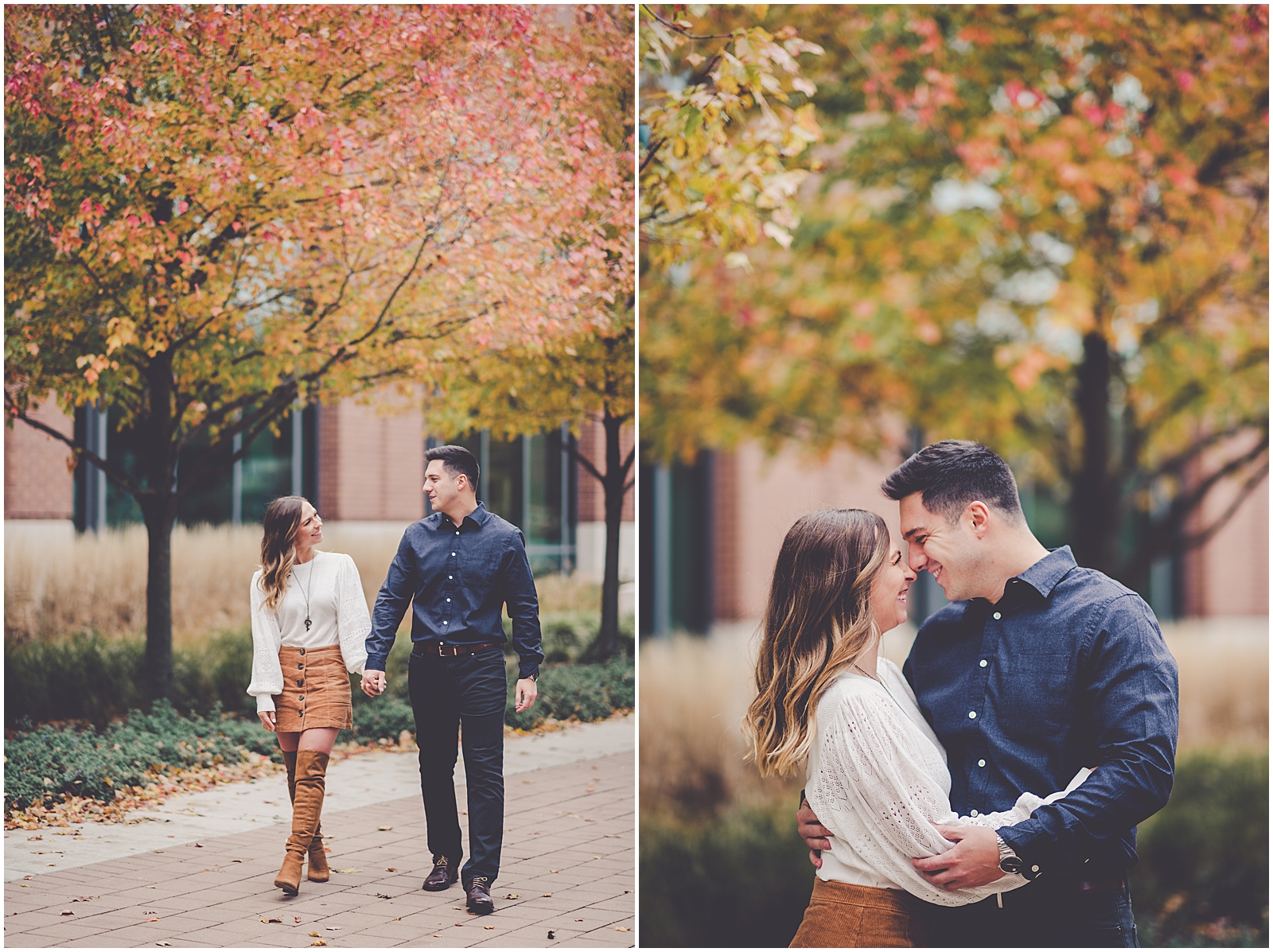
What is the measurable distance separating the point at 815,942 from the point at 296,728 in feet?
7.75

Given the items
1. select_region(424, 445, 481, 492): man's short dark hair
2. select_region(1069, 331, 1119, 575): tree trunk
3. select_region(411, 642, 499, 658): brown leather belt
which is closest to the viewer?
select_region(411, 642, 499, 658): brown leather belt

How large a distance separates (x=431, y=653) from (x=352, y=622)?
1.07ft

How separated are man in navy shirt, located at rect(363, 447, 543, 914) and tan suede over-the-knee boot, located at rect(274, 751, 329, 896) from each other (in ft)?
1.29

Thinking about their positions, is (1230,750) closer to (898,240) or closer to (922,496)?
(898,240)

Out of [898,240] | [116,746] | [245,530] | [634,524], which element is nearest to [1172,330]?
[898,240]

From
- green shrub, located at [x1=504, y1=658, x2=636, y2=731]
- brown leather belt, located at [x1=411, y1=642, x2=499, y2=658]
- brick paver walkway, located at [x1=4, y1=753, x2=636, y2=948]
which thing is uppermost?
brown leather belt, located at [x1=411, y1=642, x2=499, y2=658]

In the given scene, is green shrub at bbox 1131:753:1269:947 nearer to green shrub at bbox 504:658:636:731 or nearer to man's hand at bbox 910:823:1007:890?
green shrub at bbox 504:658:636:731

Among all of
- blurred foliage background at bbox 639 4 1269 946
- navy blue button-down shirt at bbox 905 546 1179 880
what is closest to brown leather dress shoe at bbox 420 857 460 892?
blurred foliage background at bbox 639 4 1269 946

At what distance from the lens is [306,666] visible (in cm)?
434

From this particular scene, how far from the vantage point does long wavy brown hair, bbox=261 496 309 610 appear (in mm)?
4402

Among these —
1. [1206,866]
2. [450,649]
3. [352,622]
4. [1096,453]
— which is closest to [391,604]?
[352,622]

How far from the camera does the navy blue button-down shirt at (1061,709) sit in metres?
2.45

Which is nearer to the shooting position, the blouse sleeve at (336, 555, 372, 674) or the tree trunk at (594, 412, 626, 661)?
the blouse sleeve at (336, 555, 372, 674)

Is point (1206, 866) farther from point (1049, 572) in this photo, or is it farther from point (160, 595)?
point (160, 595)
